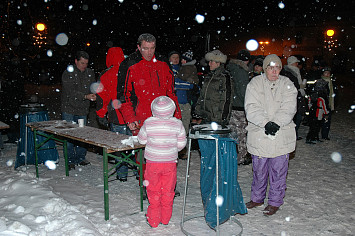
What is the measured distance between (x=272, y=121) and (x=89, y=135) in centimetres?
248

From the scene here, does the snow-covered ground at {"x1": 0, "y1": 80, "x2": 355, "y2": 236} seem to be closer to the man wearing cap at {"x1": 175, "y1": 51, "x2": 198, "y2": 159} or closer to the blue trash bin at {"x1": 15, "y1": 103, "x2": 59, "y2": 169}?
the blue trash bin at {"x1": 15, "y1": 103, "x2": 59, "y2": 169}

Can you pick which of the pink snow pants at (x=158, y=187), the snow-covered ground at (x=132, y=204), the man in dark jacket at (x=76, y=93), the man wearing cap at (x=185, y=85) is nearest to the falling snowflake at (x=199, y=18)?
the man wearing cap at (x=185, y=85)

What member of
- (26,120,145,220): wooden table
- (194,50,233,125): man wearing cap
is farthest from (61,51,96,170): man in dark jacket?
(194,50,233,125): man wearing cap

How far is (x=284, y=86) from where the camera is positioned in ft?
12.6

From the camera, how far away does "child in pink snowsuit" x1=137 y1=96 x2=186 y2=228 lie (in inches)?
137

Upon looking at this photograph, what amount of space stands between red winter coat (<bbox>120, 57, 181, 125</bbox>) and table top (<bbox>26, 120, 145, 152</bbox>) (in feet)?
1.21

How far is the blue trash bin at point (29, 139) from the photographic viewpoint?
5734mm

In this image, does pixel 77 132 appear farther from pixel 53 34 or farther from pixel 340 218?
pixel 53 34

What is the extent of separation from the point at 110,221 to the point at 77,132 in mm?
1509

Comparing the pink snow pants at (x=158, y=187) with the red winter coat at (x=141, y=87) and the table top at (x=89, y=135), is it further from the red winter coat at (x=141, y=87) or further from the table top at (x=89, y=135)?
the red winter coat at (x=141, y=87)

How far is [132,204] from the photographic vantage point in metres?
4.27

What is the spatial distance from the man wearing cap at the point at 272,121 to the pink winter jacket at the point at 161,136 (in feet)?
3.35

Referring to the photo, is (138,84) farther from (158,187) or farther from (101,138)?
(158,187)

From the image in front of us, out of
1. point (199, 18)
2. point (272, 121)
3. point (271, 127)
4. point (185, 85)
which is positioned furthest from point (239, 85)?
point (199, 18)
